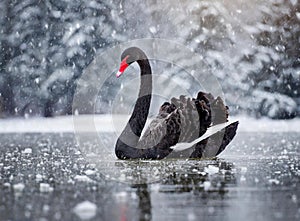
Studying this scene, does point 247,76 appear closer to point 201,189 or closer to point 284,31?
point 284,31

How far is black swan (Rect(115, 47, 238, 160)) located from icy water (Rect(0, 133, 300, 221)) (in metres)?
0.25

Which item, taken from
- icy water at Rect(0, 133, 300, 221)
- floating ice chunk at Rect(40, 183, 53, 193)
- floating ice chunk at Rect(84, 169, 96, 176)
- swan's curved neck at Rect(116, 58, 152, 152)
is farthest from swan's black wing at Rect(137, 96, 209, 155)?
floating ice chunk at Rect(40, 183, 53, 193)

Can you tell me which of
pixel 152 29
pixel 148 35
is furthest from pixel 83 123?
pixel 152 29

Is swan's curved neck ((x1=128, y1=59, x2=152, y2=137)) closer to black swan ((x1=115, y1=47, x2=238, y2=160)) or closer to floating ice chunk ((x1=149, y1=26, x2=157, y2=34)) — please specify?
black swan ((x1=115, y1=47, x2=238, y2=160))

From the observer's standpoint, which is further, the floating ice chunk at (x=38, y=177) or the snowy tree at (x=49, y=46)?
the snowy tree at (x=49, y=46)

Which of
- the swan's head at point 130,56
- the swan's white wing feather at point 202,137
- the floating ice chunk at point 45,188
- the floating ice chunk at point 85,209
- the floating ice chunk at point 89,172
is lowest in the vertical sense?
the floating ice chunk at point 85,209

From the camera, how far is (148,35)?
21.5 m

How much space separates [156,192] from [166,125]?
218cm

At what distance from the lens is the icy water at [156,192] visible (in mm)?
2908

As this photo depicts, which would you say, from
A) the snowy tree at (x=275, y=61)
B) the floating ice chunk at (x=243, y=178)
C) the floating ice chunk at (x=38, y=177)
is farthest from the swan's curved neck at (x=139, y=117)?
the snowy tree at (x=275, y=61)

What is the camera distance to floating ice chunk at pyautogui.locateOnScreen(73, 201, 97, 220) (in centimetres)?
287

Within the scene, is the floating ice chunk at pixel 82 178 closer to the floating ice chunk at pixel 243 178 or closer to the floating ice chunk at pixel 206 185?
the floating ice chunk at pixel 206 185

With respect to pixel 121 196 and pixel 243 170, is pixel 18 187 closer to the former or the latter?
pixel 121 196

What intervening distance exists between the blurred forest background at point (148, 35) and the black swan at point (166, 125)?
1346cm
